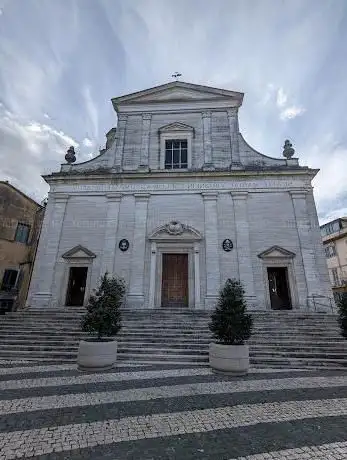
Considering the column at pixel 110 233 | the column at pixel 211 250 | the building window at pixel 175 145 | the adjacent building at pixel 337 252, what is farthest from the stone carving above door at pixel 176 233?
the adjacent building at pixel 337 252

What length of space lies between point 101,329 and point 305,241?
37.1 feet

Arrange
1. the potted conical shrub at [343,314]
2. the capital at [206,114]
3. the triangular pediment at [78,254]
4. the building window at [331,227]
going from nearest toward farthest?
the potted conical shrub at [343,314] < the triangular pediment at [78,254] < the capital at [206,114] < the building window at [331,227]

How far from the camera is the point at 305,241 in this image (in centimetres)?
1374

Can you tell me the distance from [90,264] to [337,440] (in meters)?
13.1

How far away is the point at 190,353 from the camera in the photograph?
7949 mm

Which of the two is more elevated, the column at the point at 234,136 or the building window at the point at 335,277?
the column at the point at 234,136

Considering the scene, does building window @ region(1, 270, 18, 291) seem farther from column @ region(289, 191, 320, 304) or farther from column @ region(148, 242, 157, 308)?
column @ region(289, 191, 320, 304)

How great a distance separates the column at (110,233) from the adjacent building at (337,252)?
78.0 ft

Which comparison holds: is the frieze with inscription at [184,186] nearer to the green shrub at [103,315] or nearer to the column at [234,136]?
the column at [234,136]

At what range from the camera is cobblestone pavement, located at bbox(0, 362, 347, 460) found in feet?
9.77

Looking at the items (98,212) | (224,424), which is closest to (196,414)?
(224,424)

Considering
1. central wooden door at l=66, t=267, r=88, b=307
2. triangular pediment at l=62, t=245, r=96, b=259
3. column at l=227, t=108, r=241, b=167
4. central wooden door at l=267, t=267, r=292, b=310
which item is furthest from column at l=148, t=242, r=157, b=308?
column at l=227, t=108, r=241, b=167

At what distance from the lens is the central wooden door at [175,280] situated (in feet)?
45.4

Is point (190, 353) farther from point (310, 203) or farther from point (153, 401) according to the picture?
point (310, 203)
